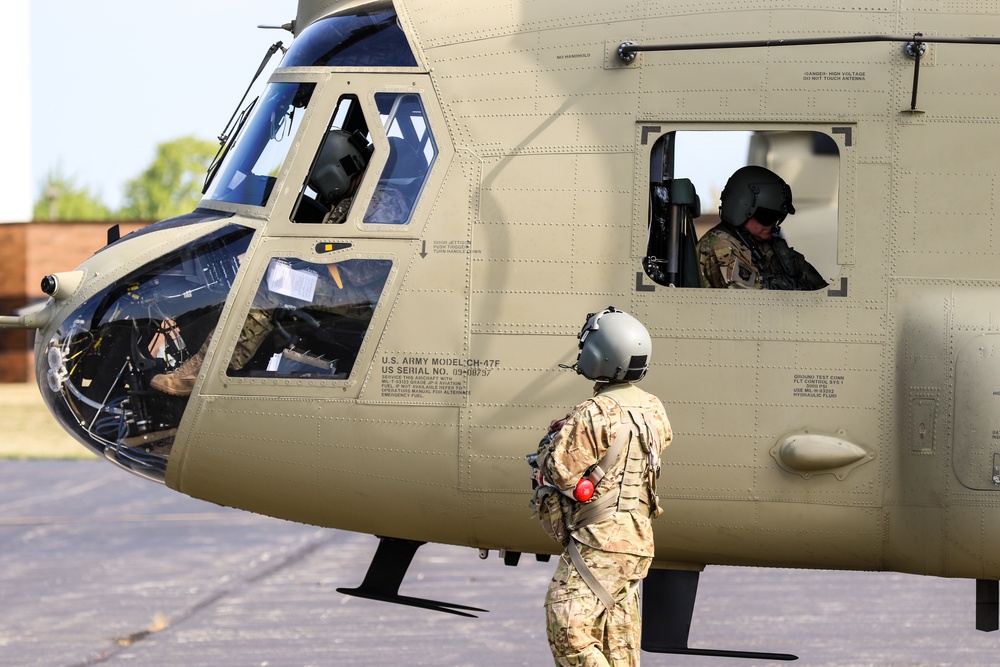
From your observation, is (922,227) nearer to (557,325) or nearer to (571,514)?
(557,325)

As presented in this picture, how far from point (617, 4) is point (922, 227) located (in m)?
1.88

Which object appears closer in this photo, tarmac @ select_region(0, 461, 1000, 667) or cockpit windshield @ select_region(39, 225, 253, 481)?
cockpit windshield @ select_region(39, 225, 253, 481)

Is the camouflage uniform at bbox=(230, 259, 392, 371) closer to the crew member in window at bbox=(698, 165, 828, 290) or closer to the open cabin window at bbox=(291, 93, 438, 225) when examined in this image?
the open cabin window at bbox=(291, 93, 438, 225)

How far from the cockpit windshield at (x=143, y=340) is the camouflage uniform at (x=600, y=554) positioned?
2.18m

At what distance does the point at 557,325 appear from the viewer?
6344 millimetres

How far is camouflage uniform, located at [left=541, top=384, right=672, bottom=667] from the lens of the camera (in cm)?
534

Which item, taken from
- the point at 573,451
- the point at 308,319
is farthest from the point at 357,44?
the point at 573,451

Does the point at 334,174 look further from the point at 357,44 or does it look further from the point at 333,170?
the point at 357,44

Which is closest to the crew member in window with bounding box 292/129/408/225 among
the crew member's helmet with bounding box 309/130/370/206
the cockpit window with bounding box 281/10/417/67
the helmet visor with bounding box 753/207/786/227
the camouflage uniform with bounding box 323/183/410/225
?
the crew member's helmet with bounding box 309/130/370/206

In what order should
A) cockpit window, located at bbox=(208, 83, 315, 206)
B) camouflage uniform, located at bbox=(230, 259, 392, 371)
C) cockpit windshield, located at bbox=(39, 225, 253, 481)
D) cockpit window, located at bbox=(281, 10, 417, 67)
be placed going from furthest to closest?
cockpit window, located at bbox=(208, 83, 315, 206) < cockpit window, located at bbox=(281, 10, 417, 67) < cockpit windshield, located at bbox=(39, 225, 253, 481) < camouflage uniform, located at bbox=(230, 259, 392, 371)

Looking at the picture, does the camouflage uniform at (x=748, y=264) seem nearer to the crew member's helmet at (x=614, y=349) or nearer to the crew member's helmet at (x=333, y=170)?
the crew member's helmet at (x=614, y=349)

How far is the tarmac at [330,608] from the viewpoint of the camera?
10367mm

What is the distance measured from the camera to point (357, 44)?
6.74 meters

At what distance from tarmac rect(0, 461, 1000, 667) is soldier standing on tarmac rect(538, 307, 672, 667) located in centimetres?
471
